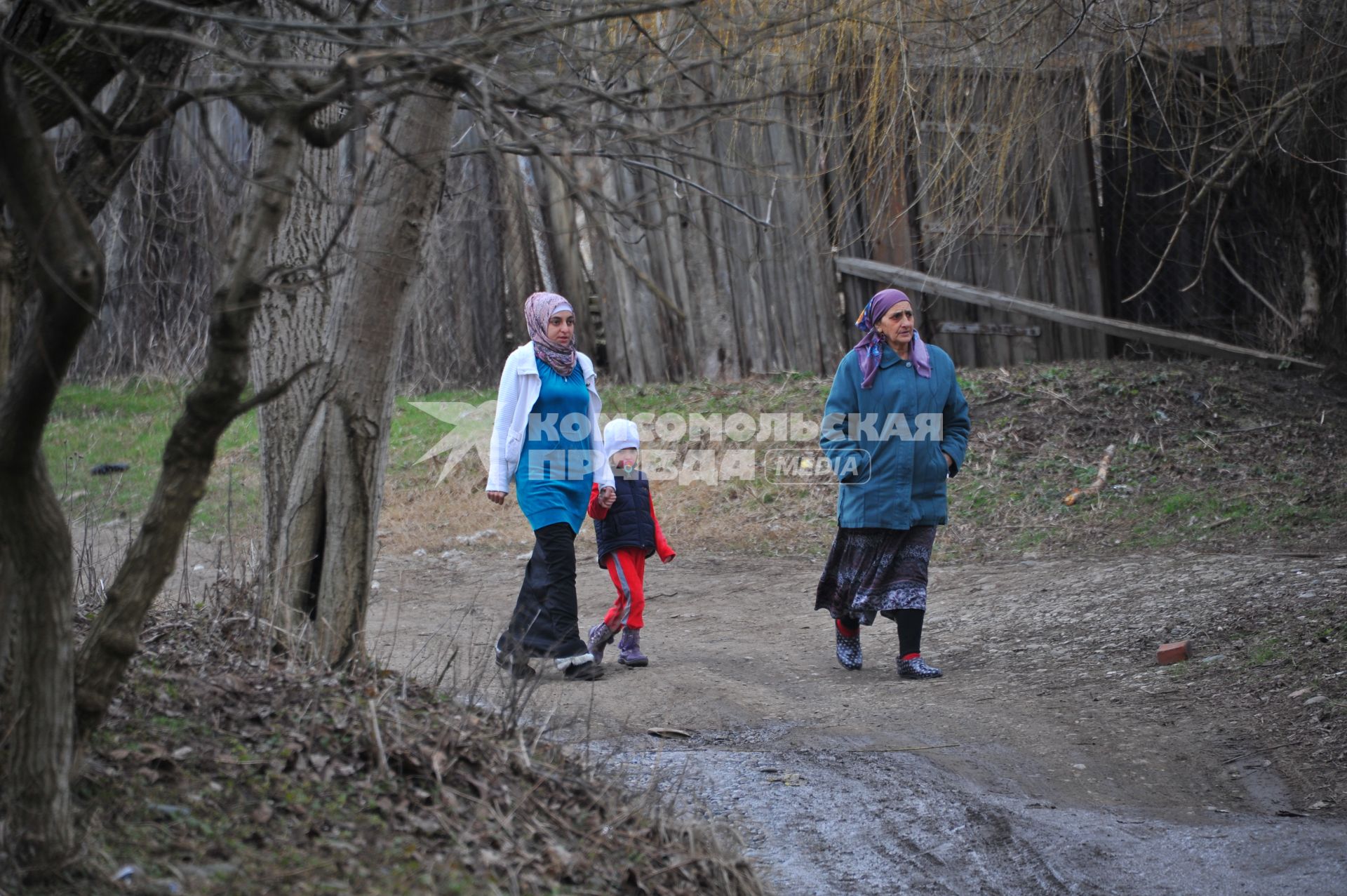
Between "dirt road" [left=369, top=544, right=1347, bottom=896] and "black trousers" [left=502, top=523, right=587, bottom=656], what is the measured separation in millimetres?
210

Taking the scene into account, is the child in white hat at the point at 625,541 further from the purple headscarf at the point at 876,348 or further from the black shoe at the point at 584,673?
the purple headscarf at the point at 876,348

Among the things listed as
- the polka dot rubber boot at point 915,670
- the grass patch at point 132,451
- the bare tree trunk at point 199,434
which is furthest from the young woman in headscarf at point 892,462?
the grass patch at point 132,451

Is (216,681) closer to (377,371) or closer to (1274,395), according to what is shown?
(377,371)

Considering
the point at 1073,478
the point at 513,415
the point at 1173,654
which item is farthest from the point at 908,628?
the point at 1073,478

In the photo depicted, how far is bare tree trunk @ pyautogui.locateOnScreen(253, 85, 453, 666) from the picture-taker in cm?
443

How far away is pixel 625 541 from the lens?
6.46 meters

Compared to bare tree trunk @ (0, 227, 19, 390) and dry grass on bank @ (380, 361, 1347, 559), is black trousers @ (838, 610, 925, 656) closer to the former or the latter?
dry grass on bank @ (380, 361, 1347, 559)

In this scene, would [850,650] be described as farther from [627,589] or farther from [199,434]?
[199,434]

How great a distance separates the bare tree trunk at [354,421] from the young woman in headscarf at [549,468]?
1.49 meters

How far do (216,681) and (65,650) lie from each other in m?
1.03

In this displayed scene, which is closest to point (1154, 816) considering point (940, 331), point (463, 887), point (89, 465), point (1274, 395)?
point (463, 887)

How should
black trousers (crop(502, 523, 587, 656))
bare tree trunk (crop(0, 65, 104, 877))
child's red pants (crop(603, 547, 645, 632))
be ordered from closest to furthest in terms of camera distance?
bare tree trunk (crop(0, 65, 104, 877)), black trousers (crop(502, 523, 587, 656)), child's red pants (crop(603, 547, 645, 632))

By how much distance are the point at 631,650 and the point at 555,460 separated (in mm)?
1153

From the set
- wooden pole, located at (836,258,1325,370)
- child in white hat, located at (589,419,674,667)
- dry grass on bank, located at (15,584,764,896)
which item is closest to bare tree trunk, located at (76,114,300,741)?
dry grass on bank, located at (15,584,764,896)
